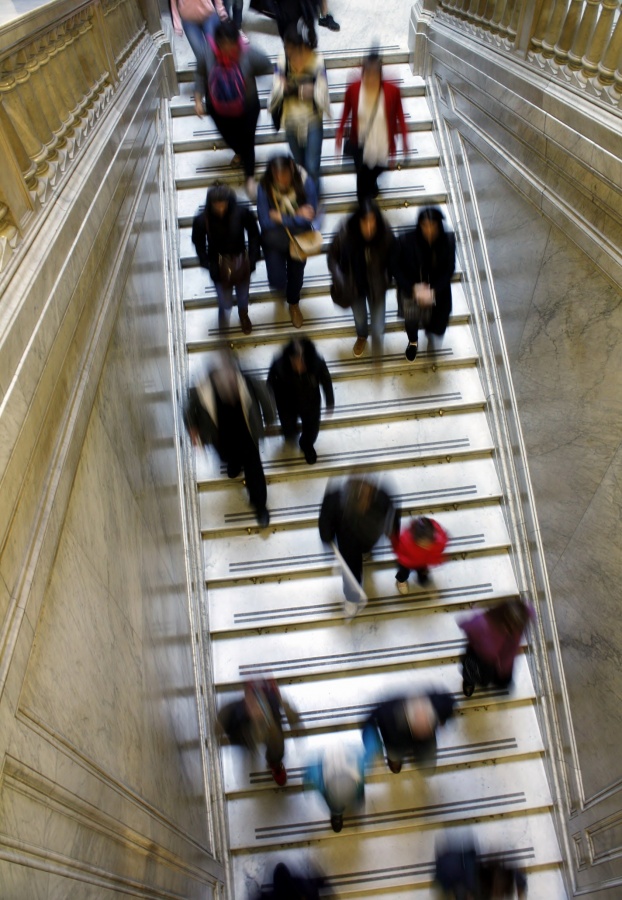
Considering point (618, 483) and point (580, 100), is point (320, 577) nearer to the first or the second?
point (618, 483)

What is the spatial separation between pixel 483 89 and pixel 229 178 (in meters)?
2.37

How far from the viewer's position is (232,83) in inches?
216

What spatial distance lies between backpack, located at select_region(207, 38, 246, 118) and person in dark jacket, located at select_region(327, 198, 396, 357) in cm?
135

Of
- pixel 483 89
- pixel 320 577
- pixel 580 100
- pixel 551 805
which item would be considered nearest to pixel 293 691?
pixel 320 577

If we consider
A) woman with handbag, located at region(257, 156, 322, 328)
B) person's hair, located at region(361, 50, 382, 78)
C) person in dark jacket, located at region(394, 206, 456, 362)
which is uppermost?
person's hair, located at region(361, 50, 382, 78)

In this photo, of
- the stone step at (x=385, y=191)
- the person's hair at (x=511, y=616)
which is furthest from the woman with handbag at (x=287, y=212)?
the person's hair at (x=511, y=616)

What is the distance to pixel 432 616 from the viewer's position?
557 centimetres

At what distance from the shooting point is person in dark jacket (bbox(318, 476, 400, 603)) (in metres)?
4.58

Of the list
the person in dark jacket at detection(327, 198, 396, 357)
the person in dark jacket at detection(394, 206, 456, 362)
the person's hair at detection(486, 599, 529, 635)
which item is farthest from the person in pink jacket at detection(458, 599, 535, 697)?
the person in dark jacket at detection(327, 198, 396, 357)

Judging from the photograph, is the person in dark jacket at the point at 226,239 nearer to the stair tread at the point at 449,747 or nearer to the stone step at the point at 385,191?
the stone step at the point at 385,191

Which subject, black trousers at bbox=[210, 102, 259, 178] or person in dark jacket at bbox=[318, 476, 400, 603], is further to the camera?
black trousers at bbox=[210, 102, 259, 178]

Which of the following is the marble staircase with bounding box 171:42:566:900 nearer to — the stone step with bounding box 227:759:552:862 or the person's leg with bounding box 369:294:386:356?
the stone step with bounding box 227:759:552:862

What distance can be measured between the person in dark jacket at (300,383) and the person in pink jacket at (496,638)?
1724 millimetres

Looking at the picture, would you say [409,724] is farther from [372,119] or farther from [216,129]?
[216,129]
